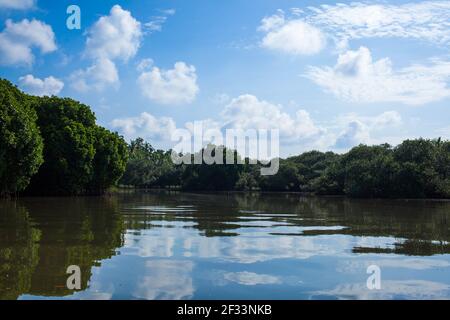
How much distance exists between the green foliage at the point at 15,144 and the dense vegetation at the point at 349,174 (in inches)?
1704

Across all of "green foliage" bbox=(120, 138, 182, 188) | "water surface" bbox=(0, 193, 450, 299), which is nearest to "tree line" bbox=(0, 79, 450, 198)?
"water surface" bbox=(0, 193, 450, 299)

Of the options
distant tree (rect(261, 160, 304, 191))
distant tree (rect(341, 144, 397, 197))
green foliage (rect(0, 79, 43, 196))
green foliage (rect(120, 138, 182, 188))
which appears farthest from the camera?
green foliage (rect(120, 138, 182, 188))

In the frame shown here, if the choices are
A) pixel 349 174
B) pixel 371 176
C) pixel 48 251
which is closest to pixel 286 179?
pixel 349 174

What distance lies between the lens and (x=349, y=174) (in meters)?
71.1

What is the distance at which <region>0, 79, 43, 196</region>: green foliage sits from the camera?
40.9 meters

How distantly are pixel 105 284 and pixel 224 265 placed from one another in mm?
3283

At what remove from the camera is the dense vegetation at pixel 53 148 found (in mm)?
42219

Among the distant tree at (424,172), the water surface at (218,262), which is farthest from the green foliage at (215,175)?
the water surface at (218,262)

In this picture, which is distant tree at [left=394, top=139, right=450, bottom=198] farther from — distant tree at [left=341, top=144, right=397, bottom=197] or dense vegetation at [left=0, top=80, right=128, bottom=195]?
dense vegetation at [left=0, top=80, right=128, bottom=195]

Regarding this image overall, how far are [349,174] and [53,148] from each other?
40.7 m

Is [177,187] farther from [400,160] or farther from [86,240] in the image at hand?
[86,240]

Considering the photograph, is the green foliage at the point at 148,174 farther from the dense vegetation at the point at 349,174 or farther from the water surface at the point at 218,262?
the water surface at the point at 218,262

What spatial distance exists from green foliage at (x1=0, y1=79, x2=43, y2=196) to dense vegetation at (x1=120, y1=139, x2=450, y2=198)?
43280mm
